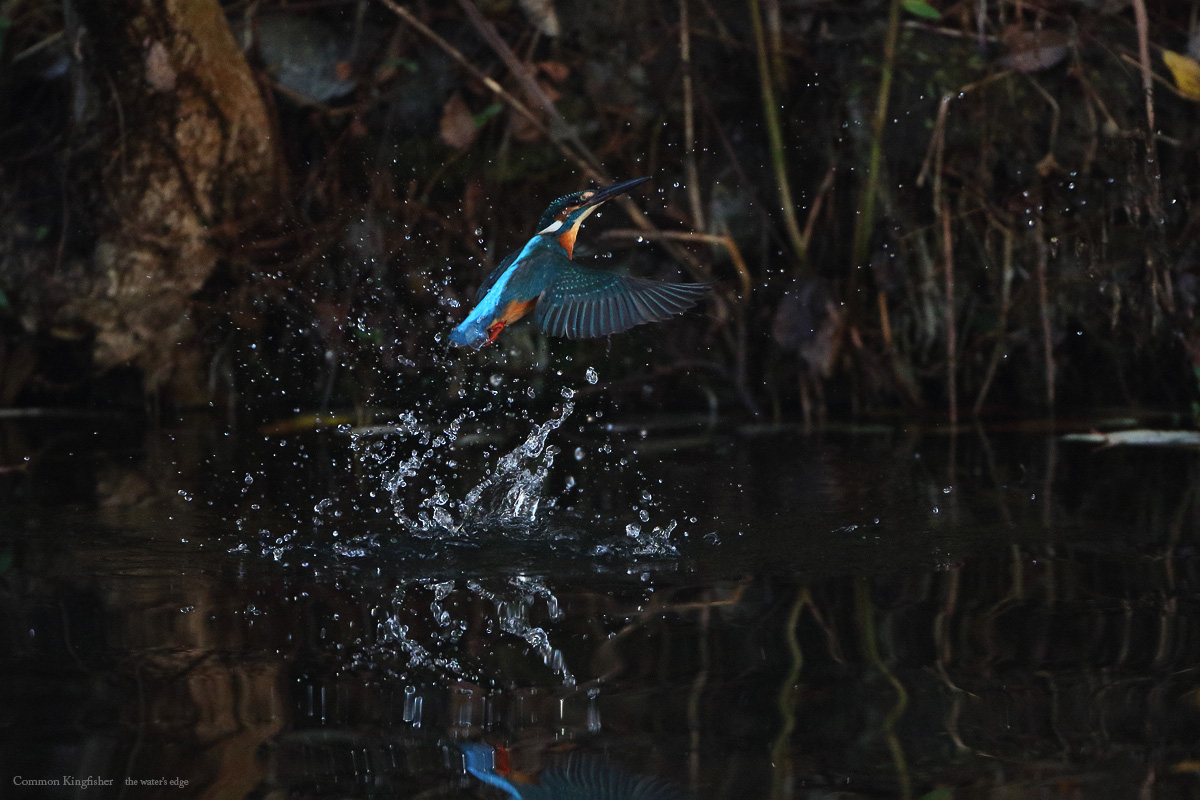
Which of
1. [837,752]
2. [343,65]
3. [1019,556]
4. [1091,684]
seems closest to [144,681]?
[837,752]

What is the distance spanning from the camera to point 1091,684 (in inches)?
76.0

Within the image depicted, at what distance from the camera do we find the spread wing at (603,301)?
2.83 meters

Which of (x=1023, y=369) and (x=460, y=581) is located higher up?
(x=1023, y=369)

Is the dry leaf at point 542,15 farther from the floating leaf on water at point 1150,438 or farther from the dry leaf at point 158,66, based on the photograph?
the floating leaf on water at point 1150,438

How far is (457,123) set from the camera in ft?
15.3

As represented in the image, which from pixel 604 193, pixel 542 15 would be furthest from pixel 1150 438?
pixel 542 15

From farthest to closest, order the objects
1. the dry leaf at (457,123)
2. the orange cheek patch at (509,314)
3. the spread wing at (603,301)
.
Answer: the dry leaf at (457,123), the orange cheek patch at (509,314), the spread wing at (603,301)

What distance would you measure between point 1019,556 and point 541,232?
4.22 feet

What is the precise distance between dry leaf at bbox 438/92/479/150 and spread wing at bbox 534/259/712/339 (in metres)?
1.72

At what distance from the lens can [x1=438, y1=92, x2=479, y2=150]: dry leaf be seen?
15.3 feet

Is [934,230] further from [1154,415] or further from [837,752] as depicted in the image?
[837,752]

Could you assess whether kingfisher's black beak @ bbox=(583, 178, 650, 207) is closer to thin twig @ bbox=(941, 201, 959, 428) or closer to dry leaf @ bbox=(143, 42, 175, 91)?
thin twig @ bbox=(941, 201, 959, 428)

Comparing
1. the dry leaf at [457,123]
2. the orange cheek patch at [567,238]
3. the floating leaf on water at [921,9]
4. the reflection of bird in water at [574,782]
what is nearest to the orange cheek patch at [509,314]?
the orange cheek patch at [567,238]

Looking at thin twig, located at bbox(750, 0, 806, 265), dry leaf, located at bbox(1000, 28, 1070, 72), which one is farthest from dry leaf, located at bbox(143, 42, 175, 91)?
dry leaf, located at bbox(1000, 28, 1070, 72)
